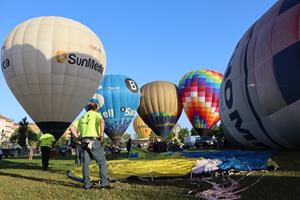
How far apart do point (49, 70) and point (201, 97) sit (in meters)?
16.5

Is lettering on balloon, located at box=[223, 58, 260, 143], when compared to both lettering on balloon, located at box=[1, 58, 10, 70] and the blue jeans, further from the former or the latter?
lettering on balloon, located at box=[1, 58, 10, 70]

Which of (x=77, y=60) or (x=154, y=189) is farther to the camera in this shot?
(x=77, y=60)

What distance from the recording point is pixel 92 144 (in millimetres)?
6883

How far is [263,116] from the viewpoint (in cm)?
1096

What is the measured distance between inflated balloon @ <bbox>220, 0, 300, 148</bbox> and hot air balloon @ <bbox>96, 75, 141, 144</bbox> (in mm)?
19457

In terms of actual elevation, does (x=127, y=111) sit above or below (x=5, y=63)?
below

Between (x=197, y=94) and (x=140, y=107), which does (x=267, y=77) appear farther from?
(x=140, y=107)

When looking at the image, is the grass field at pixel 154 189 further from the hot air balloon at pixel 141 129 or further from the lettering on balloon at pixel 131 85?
the hot air balloon at pixel 141 129

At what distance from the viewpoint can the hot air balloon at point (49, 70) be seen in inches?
796

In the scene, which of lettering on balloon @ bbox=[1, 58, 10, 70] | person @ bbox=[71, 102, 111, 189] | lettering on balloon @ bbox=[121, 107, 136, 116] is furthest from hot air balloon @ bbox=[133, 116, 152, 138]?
person @ bbox=[71, 102, 111, 189]

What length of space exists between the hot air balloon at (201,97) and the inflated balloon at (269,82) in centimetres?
2099

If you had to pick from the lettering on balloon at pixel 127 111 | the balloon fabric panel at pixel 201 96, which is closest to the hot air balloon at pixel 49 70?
the lettering on balloon at pixel 127 111

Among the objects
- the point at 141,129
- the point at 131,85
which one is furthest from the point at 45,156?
the point at 141,129

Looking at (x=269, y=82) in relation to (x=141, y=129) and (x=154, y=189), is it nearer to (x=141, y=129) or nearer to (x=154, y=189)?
(x=154, y=189)
